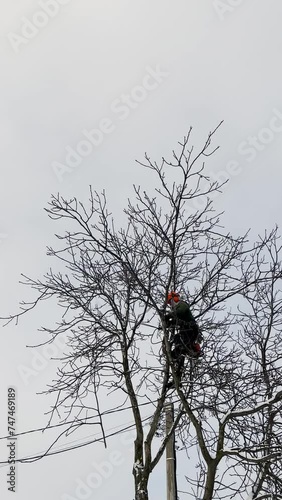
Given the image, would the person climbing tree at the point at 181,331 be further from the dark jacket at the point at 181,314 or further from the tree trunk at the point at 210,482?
the tree trunk at the point at 210,482

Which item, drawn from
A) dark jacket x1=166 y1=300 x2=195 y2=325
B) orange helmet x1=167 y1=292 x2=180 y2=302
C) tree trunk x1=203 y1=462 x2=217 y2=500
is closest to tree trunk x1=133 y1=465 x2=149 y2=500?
tree trunk x1=203 y1=462 x2=217 y2=500

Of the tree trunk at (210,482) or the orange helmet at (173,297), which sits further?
the orange helmet at (173,297)

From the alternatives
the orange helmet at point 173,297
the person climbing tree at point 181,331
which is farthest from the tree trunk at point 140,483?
the orange helmet at point 173,297

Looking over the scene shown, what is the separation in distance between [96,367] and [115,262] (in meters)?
1.14

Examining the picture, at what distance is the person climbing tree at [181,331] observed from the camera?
8.13 m

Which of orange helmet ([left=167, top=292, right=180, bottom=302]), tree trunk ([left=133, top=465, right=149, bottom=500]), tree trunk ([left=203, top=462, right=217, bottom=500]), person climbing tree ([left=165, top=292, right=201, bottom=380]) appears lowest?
tree trunk ([left=203, top=462, right=217, bottom=500])

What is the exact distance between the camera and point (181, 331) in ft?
27.1

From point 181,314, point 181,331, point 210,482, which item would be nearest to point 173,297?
point 181,314

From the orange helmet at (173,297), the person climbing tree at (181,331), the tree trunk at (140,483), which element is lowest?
the tree trunk at (140,483)

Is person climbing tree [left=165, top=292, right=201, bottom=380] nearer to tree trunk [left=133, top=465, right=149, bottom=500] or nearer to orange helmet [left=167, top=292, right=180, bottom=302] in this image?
orange helmet [left=167, top=292, right=180, bottom=302]

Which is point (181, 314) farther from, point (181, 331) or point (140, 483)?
point (140, 483)

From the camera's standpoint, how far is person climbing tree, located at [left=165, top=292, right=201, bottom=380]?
8.13 meters

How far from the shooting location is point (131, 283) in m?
8.27

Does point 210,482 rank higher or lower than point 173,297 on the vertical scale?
lower
